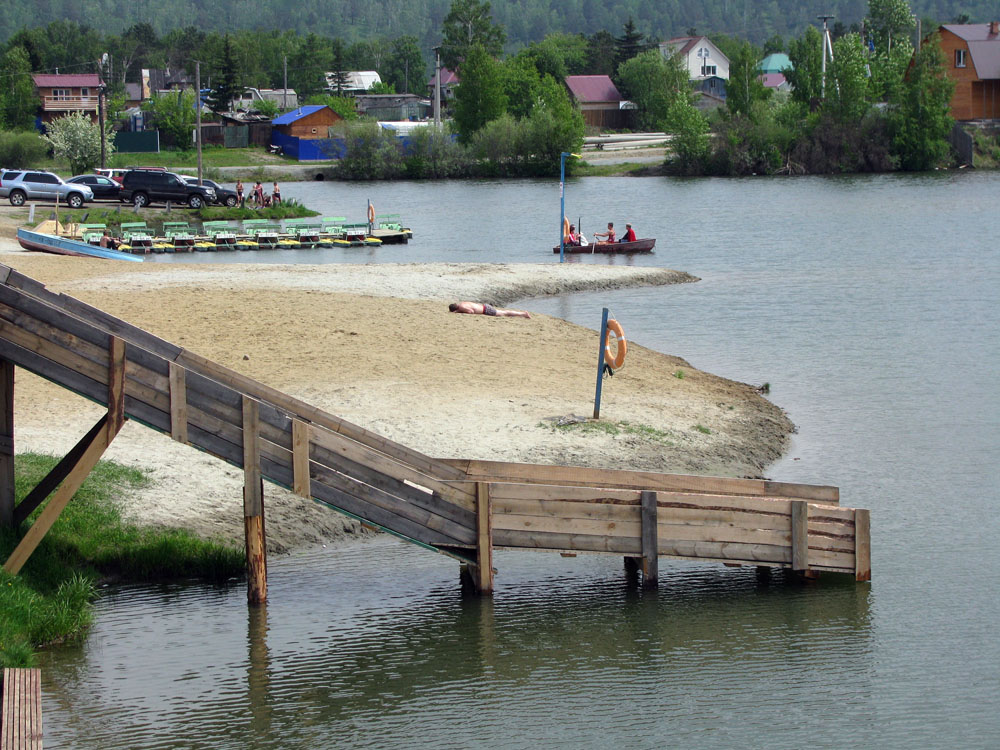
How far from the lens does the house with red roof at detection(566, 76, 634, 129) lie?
146 m

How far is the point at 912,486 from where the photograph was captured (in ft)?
59.5

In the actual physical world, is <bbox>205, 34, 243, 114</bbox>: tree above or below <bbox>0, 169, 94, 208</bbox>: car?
above

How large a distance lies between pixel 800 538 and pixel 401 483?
4.24 m

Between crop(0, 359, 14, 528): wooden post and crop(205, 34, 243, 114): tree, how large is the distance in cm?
12929

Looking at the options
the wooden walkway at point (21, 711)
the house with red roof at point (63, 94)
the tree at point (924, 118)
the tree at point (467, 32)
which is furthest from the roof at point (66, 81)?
the wooden walkway at point (21, 711)

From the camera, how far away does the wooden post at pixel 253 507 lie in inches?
488

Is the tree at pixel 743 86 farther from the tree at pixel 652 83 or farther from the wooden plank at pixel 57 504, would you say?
the wooden plank at pixel 57 504

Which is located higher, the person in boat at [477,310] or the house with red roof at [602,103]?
the house with red roof at [602,103]

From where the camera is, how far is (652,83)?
140 meters

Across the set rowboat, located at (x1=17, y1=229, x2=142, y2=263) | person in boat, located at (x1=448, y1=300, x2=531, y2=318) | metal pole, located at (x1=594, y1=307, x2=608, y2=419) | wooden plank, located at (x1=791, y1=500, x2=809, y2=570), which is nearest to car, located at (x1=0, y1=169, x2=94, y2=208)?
rowboat, located at (x1=17, y1=229, x2=142, y2=263)

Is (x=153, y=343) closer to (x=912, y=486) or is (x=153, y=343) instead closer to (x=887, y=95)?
(x=912, y=486)

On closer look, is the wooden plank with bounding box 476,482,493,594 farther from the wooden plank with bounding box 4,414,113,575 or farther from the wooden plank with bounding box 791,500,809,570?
the wooden plank with bounding box 4,414,113,575

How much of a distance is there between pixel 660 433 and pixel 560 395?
81.1 inches

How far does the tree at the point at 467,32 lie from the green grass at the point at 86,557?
13996 cm
